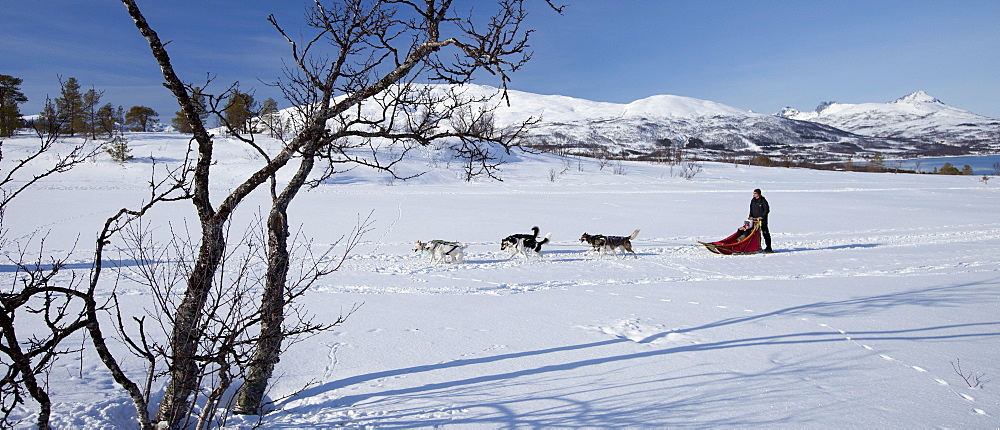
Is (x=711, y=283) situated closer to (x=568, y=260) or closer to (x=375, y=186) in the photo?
(x=568, y=260)

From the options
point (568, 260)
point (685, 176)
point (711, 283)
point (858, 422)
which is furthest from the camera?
point (685, 176)

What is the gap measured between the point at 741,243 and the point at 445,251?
7.58 m

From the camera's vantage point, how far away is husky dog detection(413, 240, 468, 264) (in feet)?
36.6

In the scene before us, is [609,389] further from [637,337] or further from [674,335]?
[674,335]

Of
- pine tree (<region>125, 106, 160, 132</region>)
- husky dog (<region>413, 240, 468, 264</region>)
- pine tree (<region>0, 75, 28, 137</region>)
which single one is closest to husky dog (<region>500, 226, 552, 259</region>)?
husky dog (<region>413, 240, 468, 264</region>)

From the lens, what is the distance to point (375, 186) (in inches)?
1342

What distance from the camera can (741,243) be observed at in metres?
12.9

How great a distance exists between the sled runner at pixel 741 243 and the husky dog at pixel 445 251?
6146 millimetres

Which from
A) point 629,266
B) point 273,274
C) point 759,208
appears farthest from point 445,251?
point 759,208

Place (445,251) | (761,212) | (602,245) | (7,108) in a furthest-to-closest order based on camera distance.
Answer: (761,212), (602,245), (445,251), (7,108)

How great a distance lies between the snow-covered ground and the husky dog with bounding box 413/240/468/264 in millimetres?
310

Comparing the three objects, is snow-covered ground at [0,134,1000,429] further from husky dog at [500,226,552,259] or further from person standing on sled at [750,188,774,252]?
person standing on sled at [750,188,774,252]

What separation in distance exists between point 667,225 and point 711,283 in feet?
33.2

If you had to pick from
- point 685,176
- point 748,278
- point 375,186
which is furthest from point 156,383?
point 685,176
